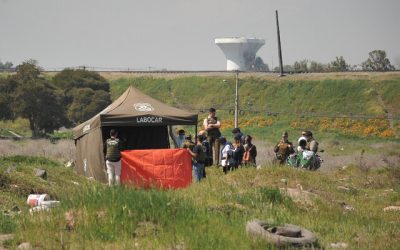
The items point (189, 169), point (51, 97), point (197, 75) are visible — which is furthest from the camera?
point (197, 75)

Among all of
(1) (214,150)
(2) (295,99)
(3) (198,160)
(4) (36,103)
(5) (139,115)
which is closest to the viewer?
(3) (198,160)

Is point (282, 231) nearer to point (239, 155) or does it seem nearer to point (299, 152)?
point (239, 155)

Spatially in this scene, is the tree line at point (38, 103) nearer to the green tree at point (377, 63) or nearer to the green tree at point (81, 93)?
the green tree at point (81, 93)

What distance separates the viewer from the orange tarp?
1888cm

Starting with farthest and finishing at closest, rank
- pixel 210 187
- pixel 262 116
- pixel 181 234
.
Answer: pixel 262 116 → pixel 210 187 → pixel 181 234

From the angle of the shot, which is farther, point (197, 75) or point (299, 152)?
point (197, 75)

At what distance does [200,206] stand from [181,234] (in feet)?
5.80

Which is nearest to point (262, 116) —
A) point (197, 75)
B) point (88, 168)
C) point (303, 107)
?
point (303, 107)

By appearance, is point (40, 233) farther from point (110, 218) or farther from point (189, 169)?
point (189, 169)

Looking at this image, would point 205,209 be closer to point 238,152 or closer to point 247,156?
point 238,152

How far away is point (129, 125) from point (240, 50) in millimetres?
129444

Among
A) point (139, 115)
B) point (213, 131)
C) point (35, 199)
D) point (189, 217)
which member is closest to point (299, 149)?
point (213, 131)

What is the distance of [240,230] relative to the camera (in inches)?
432

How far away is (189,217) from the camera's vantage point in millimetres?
11273
